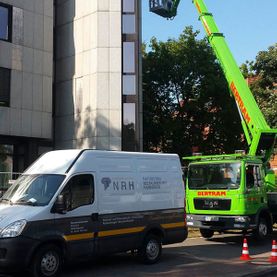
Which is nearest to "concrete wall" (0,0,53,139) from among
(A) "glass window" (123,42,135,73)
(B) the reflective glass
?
(B) the reflective glass

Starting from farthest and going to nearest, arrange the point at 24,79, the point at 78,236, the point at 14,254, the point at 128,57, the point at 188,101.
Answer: the point at 188,101 → the point at 128,57 → the point at 24,79 → the point at 78,236 → the point at 14,254

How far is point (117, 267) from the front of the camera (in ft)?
36.5

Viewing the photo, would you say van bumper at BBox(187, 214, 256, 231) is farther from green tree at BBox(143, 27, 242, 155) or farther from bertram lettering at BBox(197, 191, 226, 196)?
green tree at BBox(143, 27, 242, 155)

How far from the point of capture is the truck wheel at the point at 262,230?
15.4 meters

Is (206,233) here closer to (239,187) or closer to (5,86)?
(239,187)

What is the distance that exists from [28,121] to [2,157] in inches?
94.1

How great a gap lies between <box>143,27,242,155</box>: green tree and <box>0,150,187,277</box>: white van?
19.7 meters

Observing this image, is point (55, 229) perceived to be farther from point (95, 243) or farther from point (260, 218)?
point (260, 218)

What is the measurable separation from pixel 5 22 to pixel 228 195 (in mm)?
15618

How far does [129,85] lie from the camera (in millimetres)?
26859

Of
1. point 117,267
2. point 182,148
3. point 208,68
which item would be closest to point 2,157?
point 182,148

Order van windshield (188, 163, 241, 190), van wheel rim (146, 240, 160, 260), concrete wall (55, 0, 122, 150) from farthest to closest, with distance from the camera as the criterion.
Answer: concrete wall (55, 0, 122, 150)
van windshield (188, 163, 241, 190)
van wheel rim (146, 240, 160, 260)

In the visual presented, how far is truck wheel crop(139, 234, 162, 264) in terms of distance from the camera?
37.6ft

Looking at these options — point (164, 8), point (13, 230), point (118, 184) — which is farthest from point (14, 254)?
point (164, 8)
